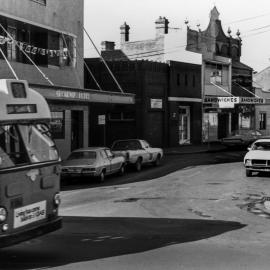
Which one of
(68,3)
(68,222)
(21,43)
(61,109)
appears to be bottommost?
(68,222)

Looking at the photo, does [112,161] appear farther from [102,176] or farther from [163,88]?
[163,88]

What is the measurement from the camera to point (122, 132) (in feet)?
133

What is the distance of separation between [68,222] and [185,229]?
2607mm

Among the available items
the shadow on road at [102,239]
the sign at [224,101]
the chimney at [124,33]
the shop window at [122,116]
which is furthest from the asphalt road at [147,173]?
the chimney at [124,33]

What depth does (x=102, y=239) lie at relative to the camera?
1033cm

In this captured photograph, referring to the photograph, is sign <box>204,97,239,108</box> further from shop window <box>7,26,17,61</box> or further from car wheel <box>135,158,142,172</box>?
shop window <box>7,26,17,61</box>

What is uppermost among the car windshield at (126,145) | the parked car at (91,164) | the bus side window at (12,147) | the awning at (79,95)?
the awning at (79,95)

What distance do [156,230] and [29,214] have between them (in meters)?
3.50

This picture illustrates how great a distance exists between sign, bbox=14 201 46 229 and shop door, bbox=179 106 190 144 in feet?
117

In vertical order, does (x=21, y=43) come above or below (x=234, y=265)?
above

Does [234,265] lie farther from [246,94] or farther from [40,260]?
[246,94]

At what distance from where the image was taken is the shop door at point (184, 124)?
44.5 metres

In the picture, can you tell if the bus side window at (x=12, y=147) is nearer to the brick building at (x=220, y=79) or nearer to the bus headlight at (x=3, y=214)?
the bus headlight at (x=3, y=214)

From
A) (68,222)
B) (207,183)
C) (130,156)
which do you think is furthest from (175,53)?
(68,222)
